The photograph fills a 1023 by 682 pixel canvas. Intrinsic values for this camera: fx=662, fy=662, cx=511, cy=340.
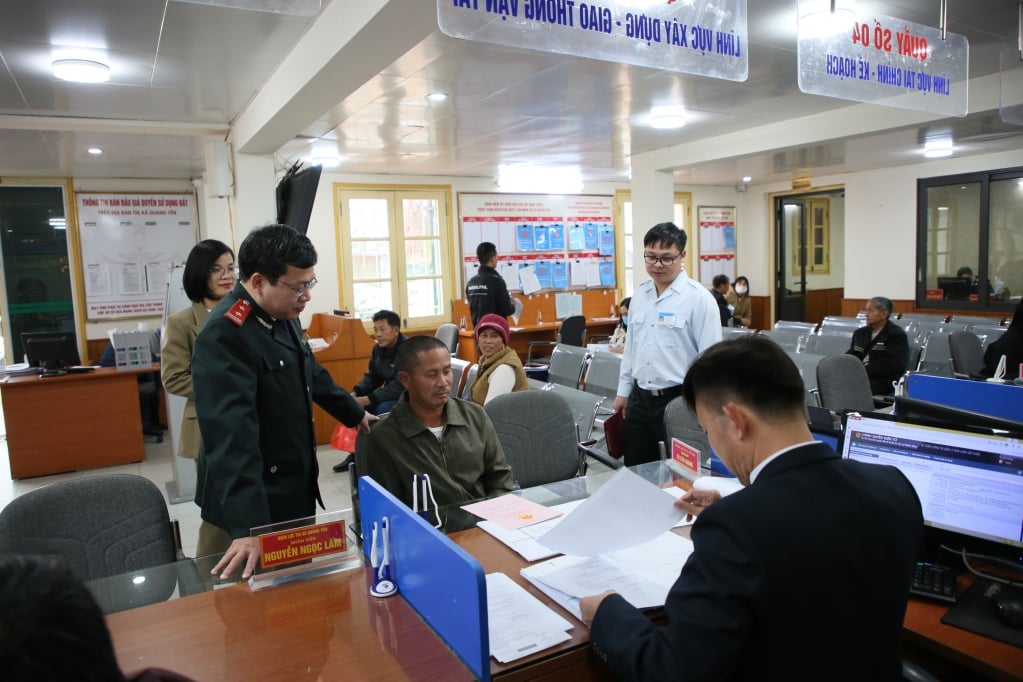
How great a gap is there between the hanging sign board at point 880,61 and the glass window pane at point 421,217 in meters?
6.39

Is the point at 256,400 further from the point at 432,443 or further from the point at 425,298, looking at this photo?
the point at 425,298

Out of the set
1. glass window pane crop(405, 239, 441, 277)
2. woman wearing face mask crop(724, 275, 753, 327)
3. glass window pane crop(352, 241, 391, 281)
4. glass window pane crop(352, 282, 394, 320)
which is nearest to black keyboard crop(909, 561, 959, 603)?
glass window pane crop(352, 282, 394, 320)

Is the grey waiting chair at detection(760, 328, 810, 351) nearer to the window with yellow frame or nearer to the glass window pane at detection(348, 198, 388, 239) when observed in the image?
the glass window pane at detection(348, 198, 388, 239)

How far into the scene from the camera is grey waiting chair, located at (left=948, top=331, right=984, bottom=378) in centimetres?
514

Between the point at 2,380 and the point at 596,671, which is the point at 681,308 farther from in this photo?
the point at 2,380

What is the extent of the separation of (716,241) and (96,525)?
11.0 metres

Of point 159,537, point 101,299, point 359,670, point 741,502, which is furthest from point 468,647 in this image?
point 101,299

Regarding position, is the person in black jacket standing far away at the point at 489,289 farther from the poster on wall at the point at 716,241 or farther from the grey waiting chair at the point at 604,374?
the poster on wall at the point at 716,241

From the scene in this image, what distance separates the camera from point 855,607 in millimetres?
1036

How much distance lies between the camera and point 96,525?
1.85 m

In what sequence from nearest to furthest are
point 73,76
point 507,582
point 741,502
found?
point 741,502
point 507,582
point 73,76

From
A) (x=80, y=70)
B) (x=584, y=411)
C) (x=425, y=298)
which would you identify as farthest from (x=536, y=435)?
(x=425, y=298)

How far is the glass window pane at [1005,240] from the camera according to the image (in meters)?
8.18

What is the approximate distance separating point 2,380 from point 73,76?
291 cm
